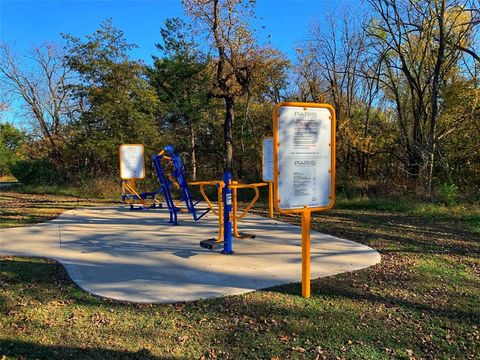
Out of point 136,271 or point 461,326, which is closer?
point 461,326

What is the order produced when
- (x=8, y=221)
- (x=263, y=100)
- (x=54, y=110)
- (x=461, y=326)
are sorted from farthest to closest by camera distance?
(x=54, y=110)
(x=263, y=100)
(x=8, y=221)
(x=461, y=326)

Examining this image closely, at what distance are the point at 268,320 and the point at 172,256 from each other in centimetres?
247

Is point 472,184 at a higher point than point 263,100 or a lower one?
lower

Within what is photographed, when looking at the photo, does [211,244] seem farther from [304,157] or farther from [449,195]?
[449,195]

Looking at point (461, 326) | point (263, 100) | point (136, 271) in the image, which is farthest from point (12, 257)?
point (263, 100)

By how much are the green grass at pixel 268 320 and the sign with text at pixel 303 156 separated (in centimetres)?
98

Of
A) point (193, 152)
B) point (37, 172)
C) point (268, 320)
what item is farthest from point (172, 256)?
point (37, 172)

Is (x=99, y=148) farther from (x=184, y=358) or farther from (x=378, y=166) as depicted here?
(x=184, y=358)

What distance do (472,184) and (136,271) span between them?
1298 cm

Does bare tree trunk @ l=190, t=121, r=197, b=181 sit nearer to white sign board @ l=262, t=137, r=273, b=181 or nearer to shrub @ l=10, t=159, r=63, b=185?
shrub @ l=10, t=159, r=63, b=185

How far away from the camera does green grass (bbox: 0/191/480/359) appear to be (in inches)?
117

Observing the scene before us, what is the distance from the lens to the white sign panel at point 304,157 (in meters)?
3.71

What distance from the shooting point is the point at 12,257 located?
5547 mm

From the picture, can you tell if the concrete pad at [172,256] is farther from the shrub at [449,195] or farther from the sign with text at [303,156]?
the shrub at [449,195]
